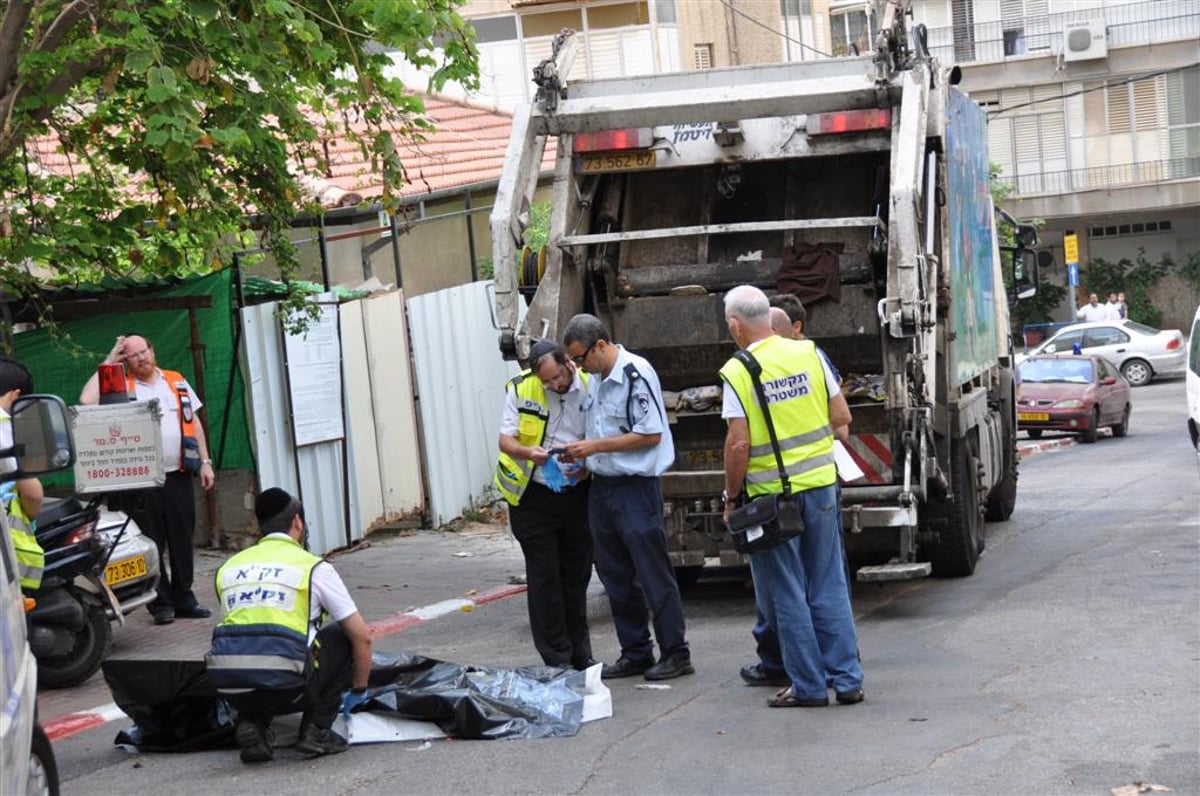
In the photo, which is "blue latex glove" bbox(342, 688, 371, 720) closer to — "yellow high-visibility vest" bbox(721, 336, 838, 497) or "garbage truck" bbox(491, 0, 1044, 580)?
"yellow high-visibility vest" bbox(721, 336, 838, 497)

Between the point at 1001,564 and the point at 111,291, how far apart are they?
Answer: 22.1 feet

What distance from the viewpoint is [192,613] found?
1119 centimetres

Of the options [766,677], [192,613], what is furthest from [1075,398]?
[766,677]

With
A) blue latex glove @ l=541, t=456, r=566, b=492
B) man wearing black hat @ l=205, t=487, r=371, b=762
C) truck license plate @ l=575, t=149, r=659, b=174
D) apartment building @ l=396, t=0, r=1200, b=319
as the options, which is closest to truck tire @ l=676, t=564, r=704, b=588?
truck license plate @ l=575, t=149, r=659, b=174

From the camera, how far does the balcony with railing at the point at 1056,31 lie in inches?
1746

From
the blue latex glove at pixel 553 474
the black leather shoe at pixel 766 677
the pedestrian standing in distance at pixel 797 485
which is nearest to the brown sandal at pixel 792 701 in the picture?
the pedestrian standing in distance at pixel 797 485

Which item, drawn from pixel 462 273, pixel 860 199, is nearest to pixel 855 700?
pixel 860 199

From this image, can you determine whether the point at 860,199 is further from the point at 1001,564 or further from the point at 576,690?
the point at 576,690

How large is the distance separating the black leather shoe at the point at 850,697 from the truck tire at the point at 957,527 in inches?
142

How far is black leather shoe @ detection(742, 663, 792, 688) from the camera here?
8.11 meters

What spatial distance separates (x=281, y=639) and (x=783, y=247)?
5.22m

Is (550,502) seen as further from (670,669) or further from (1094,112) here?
(1094,112)

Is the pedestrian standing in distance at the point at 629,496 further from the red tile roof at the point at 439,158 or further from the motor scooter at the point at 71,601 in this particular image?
the red tile roof at the point at 439,158

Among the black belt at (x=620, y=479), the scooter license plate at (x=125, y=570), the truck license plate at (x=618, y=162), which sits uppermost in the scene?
the truck license plate at (x=618, y=162)
